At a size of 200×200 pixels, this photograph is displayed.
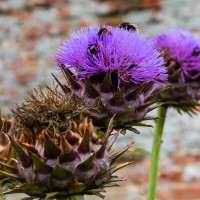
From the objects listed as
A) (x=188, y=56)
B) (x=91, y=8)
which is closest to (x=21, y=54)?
(x=91, y=8)

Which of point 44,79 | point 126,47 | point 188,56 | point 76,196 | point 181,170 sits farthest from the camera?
point 44,79

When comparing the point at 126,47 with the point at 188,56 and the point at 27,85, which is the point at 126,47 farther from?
the point at 27,85

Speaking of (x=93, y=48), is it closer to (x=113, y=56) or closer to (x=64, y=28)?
(x=113, y=56)

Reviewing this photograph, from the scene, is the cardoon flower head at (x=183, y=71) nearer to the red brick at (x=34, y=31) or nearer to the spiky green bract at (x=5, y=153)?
the spiky green bract at (x=5, y=153)

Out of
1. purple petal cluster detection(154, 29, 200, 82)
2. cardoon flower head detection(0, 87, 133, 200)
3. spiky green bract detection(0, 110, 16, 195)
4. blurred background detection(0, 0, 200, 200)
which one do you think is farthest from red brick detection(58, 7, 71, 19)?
cardoon flower head detection(0, 87, 133, 200)

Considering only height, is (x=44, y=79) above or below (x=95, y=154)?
above

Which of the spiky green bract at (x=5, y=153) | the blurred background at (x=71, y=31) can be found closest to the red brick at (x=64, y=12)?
the blurred background at (x=71, y=31)

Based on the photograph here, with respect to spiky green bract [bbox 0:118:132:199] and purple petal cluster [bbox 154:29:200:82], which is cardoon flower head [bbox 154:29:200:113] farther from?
spiky green bract [bbox 0:118:132:199]
